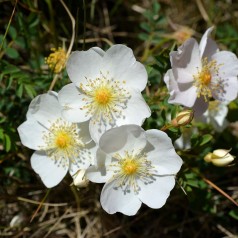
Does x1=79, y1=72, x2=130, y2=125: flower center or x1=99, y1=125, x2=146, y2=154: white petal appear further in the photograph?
x1=79, y1=72, x2=130, y2=125: flower center

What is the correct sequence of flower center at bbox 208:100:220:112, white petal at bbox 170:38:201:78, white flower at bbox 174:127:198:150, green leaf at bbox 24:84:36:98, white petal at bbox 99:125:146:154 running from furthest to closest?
flower center at bbox 208:100:220:112
white flower at bbox 174:127:198:150
green leaf at bbox 24:84:36:98
white petal at bbox 170:38:201:78
white petal at bbox 99:125:146:154

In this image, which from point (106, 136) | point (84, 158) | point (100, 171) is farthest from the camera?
point (84, 158)

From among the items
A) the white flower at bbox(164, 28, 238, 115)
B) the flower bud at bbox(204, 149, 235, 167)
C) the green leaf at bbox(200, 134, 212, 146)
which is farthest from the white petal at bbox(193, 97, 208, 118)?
the flower bud at bbox(204, 149, 235, 167)

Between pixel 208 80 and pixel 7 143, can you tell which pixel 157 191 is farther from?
pixel 7 143

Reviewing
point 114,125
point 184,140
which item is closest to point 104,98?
point 114,125

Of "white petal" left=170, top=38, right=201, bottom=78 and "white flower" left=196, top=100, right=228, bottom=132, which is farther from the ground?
"white petal" left=170, top=38, right=201, bottom=78

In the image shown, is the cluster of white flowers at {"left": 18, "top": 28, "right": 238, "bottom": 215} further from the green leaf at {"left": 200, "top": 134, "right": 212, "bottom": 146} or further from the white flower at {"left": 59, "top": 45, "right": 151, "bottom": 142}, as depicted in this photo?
the green leaf at {"left": 200, "top": 134, "right": 212, "bottom": 146}
